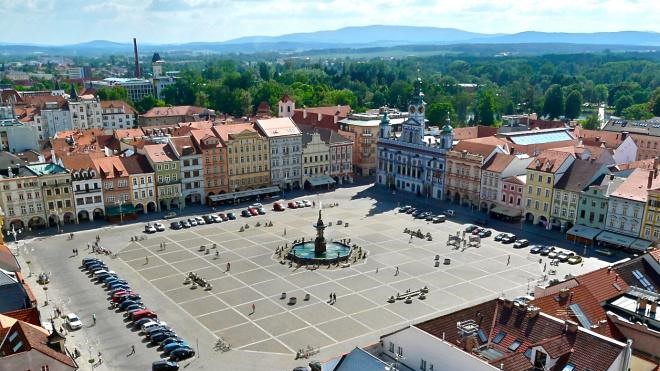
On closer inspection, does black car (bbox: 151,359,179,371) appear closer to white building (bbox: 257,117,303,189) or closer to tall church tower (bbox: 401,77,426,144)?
white building (bbox: 257,117,303,189)

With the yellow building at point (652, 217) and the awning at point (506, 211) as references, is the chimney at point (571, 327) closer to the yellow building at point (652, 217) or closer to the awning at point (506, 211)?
the yellow building at point (652, 217)

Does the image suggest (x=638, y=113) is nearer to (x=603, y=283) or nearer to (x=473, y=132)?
(x=473, y=132)

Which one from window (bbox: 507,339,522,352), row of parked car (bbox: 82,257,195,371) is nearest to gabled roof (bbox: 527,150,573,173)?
window (bbox: 507,339,522,352)

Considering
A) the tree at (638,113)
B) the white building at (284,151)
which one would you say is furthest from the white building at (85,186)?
the tree at (638,113)

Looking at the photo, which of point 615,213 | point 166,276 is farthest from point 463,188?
point 166,276

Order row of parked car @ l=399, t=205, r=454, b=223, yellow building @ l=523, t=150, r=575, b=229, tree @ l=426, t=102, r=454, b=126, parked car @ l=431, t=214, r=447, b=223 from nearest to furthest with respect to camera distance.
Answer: yellow building @ l=523, t=150, r=575, b=229 < parked car @ l=431, t=214, r=447, b=223 < row of parked car @ l=399, t=205, r=454, b=223 < tree @ l=426, t=102, r=454, b=126
